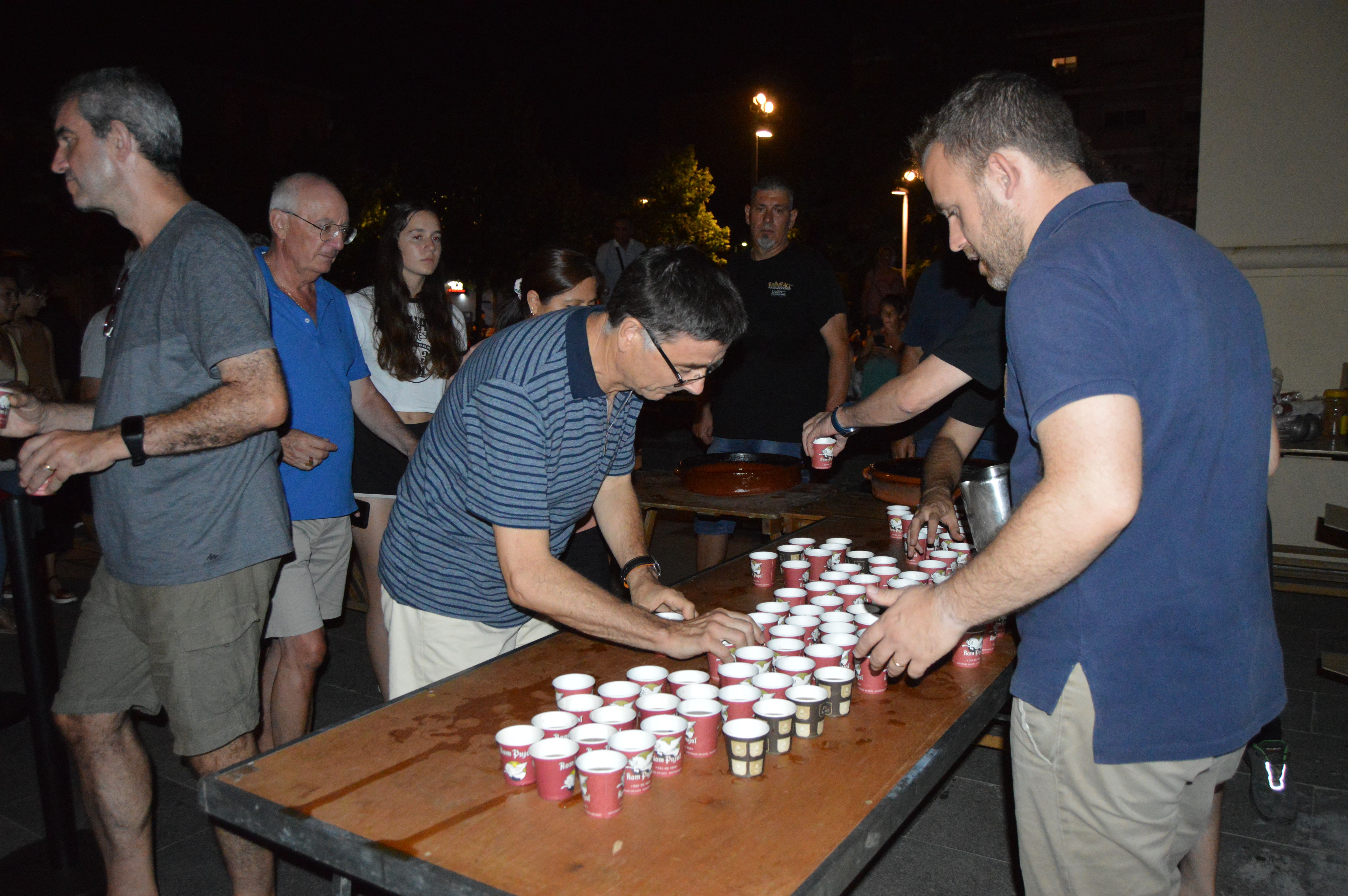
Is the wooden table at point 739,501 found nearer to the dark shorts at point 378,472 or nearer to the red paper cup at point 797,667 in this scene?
the dark shorts at point 378,472

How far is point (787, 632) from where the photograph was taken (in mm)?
2264

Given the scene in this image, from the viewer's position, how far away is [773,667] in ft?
7.07

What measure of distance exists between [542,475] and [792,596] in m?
0.97

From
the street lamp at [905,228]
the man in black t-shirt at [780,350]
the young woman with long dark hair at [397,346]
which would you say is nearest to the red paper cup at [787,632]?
the young woman with long dark hair at [397,346]

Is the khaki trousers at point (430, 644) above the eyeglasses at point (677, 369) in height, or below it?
below

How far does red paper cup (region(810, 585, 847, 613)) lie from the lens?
2.53 m

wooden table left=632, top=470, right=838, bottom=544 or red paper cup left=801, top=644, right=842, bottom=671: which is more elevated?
red paper cup left=801, top=644, right=842, bottom=671

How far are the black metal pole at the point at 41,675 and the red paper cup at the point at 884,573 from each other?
2.55 metres

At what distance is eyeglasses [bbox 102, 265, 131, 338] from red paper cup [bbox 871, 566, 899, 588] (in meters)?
2.38

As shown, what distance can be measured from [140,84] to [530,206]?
1228 inches

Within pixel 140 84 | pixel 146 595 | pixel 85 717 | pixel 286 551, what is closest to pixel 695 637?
pixel 286 551

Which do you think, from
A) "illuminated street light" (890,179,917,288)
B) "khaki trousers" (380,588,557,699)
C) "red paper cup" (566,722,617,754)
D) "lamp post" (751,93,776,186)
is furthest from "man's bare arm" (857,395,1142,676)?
"illuminated street light" (890,179,917,288)

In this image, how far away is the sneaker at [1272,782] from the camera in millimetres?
3375

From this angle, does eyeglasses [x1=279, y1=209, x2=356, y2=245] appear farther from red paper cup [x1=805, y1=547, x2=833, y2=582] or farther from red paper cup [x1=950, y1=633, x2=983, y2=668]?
red paper cup [x1=950, y1=633, x2=983, y2=668]
